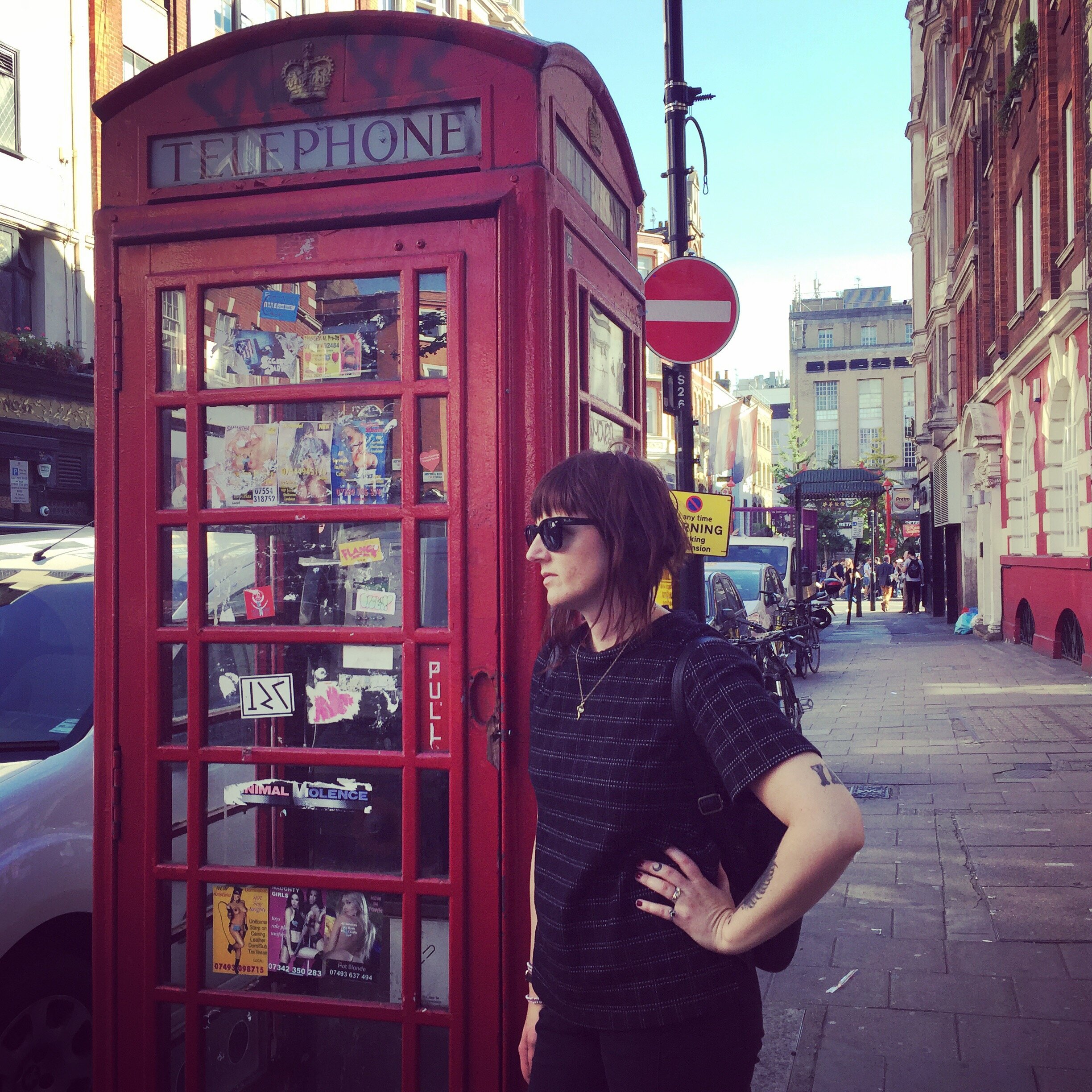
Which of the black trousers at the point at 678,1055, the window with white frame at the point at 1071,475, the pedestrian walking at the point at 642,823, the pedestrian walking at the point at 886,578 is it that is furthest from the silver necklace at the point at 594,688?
the pedestrian walking at the point at 886,578

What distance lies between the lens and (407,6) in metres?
31.4

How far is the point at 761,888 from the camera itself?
1825mm

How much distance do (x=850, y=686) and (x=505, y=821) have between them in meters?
12.4

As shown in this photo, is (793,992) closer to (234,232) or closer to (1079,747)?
(234,232)

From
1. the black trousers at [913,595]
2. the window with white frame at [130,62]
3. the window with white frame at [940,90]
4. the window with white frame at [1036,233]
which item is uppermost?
the window with white frame at [940,90]

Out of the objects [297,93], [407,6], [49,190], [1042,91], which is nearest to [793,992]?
[297,93]

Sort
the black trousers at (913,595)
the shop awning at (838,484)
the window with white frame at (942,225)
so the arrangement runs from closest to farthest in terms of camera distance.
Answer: the shop awning at (838,484), the window with white frame at (942,225), the black trousers at (913,595)

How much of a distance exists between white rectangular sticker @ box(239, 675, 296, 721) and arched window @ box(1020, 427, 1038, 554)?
17719 millimetres

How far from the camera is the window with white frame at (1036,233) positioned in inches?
690

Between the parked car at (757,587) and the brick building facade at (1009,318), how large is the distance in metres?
4.03

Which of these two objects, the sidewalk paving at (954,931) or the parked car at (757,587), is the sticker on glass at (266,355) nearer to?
the sidewalk paving at (954,931)

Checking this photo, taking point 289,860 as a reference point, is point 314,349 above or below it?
above

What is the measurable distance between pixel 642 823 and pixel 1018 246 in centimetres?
2055

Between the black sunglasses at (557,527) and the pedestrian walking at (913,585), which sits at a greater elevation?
the black sunglasses at (557,527)
